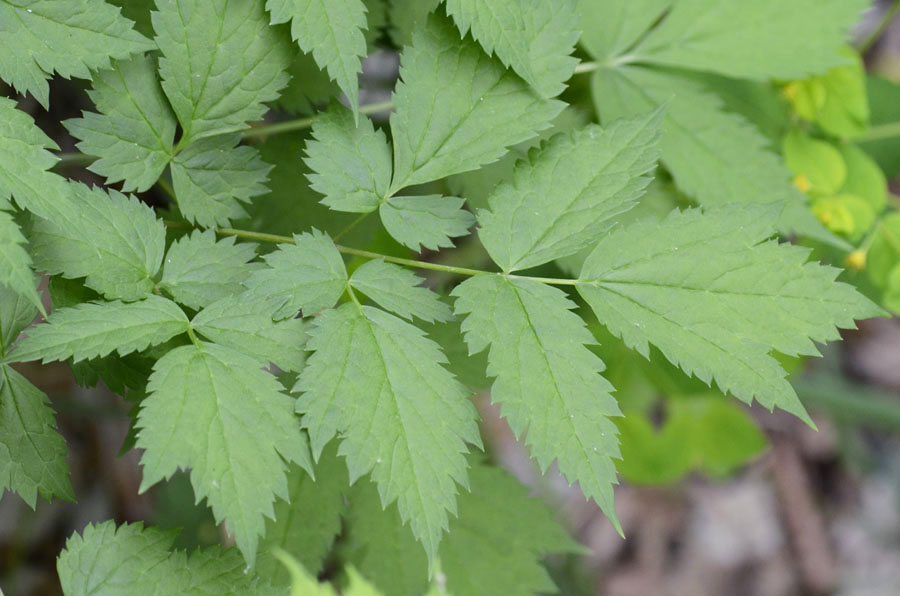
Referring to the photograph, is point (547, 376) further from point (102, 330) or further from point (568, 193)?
point (102, 330)

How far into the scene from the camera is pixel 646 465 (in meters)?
2.34

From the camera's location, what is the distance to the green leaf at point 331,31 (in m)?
1.00

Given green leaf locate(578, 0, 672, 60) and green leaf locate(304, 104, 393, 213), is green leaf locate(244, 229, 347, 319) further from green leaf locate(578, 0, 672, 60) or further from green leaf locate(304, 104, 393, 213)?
green leaf locate(578, 0, 672, 60)

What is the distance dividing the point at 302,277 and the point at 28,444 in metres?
0.44

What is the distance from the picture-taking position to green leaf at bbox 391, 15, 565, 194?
1103mm

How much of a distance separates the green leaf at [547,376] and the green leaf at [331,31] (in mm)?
347

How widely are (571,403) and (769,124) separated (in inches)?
43.1

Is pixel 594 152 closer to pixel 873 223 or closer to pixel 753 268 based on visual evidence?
pixel 753 268

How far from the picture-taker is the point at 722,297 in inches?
43.1

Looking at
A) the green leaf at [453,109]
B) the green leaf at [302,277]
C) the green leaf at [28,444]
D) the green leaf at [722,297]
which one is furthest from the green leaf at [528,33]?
the green leaf at [28,444]

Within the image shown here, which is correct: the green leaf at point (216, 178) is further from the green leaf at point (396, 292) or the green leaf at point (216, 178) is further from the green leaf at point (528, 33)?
the green leaf at point (528, 33)

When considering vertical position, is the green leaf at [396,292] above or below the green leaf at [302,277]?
below

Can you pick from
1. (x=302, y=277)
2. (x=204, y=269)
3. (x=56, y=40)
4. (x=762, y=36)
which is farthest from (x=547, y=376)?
(x=762, y=36)

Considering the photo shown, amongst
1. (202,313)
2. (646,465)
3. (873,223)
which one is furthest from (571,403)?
(646,465)
